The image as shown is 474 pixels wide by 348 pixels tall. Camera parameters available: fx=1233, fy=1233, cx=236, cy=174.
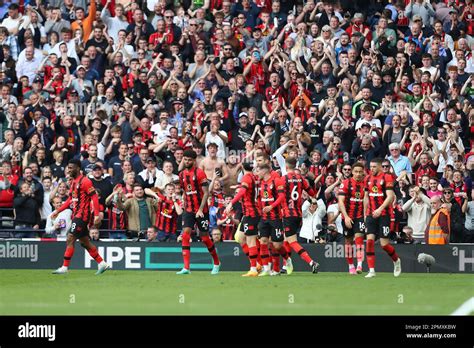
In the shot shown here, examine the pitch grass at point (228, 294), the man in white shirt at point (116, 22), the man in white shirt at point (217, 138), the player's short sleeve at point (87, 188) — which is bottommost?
the pitch grass at point (228, 294)

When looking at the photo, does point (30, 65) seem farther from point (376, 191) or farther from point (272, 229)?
point (376, 191)

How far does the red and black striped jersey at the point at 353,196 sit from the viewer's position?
25.1m

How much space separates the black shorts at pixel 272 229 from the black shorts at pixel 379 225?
174cm

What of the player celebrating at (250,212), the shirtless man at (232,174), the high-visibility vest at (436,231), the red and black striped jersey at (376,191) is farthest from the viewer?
the shirtless man at (232,174)

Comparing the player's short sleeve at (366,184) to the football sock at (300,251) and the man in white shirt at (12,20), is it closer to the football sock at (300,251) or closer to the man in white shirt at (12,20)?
the football sock at (300,251)

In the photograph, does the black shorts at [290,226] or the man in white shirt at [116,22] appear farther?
the man in white shirt at [116,22]

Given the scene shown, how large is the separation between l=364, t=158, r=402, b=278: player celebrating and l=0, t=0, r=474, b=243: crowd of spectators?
2104 mm

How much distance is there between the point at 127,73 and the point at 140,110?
1.43m

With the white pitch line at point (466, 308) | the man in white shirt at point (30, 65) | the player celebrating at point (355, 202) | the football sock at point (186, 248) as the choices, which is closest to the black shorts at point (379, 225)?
the player celebrating at point (355, 202)

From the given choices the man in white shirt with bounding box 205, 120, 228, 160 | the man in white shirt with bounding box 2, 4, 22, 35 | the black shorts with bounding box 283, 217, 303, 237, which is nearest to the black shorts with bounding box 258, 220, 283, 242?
the black shorts with bounding box 283, 217, 303, 237

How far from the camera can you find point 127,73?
32031mm

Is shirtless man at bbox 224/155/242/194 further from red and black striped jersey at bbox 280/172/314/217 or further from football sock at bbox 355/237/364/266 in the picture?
football sock at bbox 355/237/364/266
